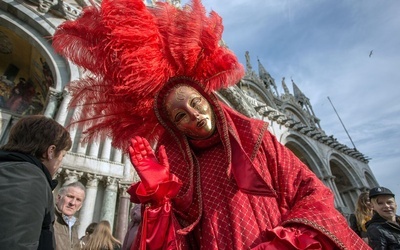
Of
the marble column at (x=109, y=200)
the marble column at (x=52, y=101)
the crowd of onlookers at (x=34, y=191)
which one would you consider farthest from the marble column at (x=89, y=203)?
the crowd of onlookers at (x=34, y=191)

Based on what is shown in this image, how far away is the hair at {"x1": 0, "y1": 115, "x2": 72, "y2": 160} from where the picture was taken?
110cm

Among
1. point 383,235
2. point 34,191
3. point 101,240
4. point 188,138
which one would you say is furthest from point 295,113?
point 34,191

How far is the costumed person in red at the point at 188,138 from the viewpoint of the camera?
976mm

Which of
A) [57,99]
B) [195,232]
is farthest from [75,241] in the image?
[57,99]

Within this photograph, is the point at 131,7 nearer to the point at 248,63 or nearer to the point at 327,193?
the point at 327,193

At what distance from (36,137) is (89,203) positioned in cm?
369

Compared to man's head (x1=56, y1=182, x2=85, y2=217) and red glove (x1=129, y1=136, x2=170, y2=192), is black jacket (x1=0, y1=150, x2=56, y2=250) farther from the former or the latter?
man's head (x1=56, y1=182, x2=85, y2=217)

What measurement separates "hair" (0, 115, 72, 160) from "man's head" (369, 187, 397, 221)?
2630 millimetres

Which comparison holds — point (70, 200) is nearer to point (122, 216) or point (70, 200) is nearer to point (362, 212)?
point (122, 216)

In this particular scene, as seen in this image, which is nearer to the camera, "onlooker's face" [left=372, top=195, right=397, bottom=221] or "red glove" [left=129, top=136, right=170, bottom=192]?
"red glove" [left=129, top=136, right=170, bottom=192]

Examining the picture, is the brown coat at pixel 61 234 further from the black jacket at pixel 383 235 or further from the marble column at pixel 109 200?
the black jacket at pixel 383 235

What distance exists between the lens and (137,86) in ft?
4.10

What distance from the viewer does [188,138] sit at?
1.37 metres

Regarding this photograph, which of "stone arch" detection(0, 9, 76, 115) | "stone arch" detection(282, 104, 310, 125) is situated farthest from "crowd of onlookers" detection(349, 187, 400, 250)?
"stone arch" detection(282, 104, 310, 125)
